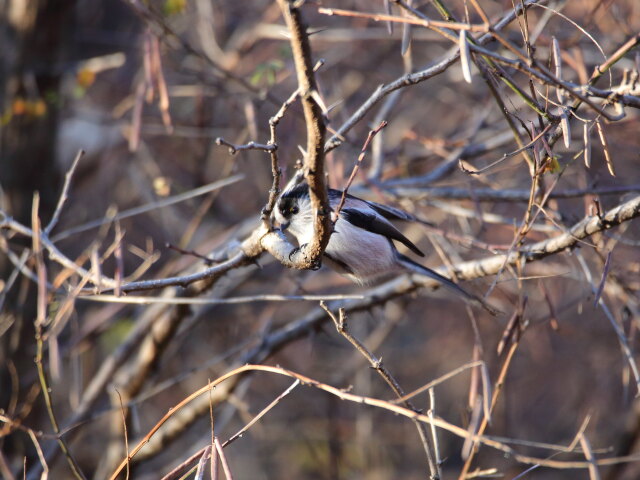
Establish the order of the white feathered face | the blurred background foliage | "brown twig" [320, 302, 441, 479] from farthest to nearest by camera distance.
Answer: the blurred background foliage, the white feathered face, "brown twig" [320, 302, 441, 479]

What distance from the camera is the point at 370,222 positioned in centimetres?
334

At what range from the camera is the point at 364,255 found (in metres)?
3.26

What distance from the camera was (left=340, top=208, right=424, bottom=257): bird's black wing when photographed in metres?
3.30

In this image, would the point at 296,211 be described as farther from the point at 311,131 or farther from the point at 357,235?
the point at 311,131

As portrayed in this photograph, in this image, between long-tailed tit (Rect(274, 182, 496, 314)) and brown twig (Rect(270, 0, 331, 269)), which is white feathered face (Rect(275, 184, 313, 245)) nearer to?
long-tailed tit (Rect(274, 182, 496, 314))

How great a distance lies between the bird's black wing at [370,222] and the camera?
330 cm

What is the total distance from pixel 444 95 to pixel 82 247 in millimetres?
3933

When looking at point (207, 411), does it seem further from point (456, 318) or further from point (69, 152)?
point (456, 318)

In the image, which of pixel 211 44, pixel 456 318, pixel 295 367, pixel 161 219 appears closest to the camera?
pixel 211 44

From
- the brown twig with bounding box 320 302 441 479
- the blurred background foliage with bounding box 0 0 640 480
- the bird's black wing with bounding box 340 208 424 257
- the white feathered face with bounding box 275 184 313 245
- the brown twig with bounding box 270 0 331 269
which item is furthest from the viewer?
the blurred background foliage with bounding box 0 0 640 480

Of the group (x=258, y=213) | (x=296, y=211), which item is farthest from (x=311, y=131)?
(x=258, y=213)

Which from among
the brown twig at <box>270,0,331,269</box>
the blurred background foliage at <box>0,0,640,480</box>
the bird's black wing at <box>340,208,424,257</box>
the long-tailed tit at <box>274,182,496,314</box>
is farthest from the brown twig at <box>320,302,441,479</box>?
the blurred background foliage at <box>0,0,640,480</box>

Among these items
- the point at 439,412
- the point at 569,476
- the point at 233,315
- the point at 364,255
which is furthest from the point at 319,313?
the point at 569,476

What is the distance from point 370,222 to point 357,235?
0.15 meters
